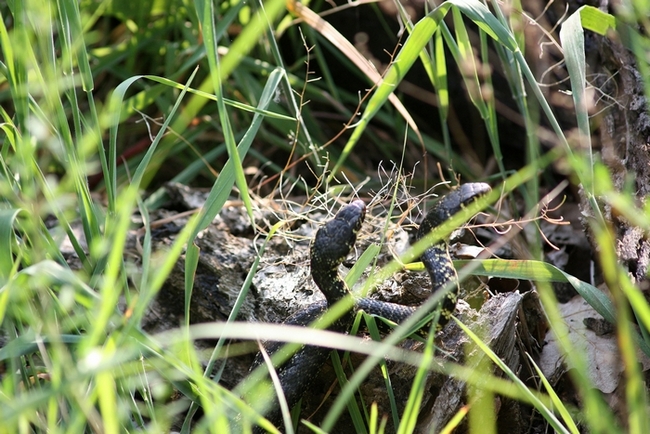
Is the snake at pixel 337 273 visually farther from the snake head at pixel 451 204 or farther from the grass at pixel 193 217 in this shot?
the grass at pixel 193 217

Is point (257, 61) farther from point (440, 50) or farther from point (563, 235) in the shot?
point (563, 235)

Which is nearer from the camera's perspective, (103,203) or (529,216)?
(529,216)

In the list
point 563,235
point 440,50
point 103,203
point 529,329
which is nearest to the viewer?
point 529,329

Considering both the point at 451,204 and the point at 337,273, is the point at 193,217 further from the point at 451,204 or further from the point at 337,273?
the point at 451,204

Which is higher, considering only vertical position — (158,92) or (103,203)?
(158,92)

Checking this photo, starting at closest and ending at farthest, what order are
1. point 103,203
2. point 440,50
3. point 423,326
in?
point 423,326, point 440,50, point 103,203

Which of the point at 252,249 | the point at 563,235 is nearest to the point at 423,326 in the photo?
the point at 252,249

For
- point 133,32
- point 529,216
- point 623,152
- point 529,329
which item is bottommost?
point 529,329

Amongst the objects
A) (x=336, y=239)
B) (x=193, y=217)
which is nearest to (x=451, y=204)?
(x=336, y=239)
